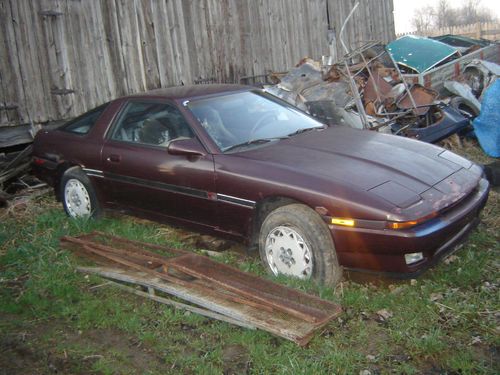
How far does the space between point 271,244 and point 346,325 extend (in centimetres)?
86

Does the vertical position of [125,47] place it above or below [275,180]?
above

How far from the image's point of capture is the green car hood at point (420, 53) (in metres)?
9.36

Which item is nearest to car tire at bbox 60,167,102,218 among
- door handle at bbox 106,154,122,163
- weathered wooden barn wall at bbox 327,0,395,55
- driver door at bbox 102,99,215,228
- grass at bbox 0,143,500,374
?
driver door at bbox 102,99,215,228

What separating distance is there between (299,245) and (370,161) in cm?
85

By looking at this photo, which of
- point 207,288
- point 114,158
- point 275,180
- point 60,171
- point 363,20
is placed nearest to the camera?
point 207,288

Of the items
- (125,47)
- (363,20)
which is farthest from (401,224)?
(363,20)

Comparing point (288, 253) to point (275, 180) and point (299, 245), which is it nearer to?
point (299, 245)

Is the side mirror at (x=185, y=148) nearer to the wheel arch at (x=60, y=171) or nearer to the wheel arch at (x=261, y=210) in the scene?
the wheel arch at (x=261, y=210)

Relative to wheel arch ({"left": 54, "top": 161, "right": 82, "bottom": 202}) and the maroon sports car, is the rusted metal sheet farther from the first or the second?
wheel arch ({"left": 54, "top": 161, "right": 82, "bottom": 202})

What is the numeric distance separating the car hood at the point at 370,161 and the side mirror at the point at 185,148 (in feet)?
1.21

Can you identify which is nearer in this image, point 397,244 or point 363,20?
point 397,244

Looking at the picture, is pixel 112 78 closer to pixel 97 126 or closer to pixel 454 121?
pixel 97 126

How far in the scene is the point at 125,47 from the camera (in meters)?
8.45

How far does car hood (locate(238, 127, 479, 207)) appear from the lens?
374cm
